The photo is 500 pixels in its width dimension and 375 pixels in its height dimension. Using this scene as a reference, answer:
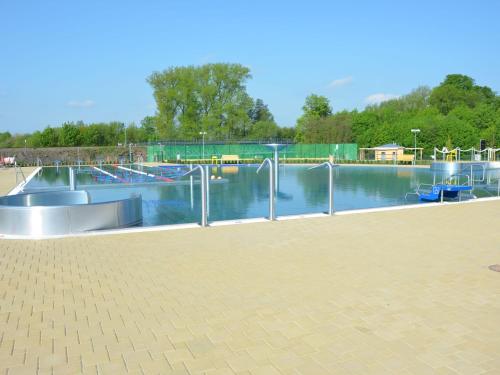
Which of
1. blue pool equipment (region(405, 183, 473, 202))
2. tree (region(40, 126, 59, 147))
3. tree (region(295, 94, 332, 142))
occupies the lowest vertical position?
blue pool equipment (region(405, 183, 473, 202))

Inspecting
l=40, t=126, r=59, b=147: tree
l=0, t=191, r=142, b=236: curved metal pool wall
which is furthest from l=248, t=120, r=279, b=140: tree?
l=0, t=191, r=142, b=236: curved metal pool wall

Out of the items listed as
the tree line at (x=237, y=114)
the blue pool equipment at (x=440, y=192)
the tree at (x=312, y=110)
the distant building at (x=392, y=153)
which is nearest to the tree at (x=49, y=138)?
the tree line at (x=237, y=114)

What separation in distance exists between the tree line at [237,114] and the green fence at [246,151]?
2965mm

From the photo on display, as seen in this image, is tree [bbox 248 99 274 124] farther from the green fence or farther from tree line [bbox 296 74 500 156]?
the green fence

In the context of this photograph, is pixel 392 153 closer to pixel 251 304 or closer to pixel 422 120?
pixel 422 120

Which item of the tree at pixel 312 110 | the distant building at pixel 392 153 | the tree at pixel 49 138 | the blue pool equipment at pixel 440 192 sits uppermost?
the tree at pixel 312 110

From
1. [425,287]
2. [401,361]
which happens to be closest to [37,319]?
[401,361]

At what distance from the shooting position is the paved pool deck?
2770 millimetres

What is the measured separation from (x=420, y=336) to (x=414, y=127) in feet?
130

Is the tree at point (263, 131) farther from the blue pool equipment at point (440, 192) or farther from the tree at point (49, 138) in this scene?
the blue pool equipment at point (440, 192)

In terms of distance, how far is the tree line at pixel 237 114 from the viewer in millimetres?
47312

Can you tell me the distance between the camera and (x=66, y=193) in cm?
902

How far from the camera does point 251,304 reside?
3.73 meters

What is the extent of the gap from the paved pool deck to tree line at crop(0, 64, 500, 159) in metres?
38.7
